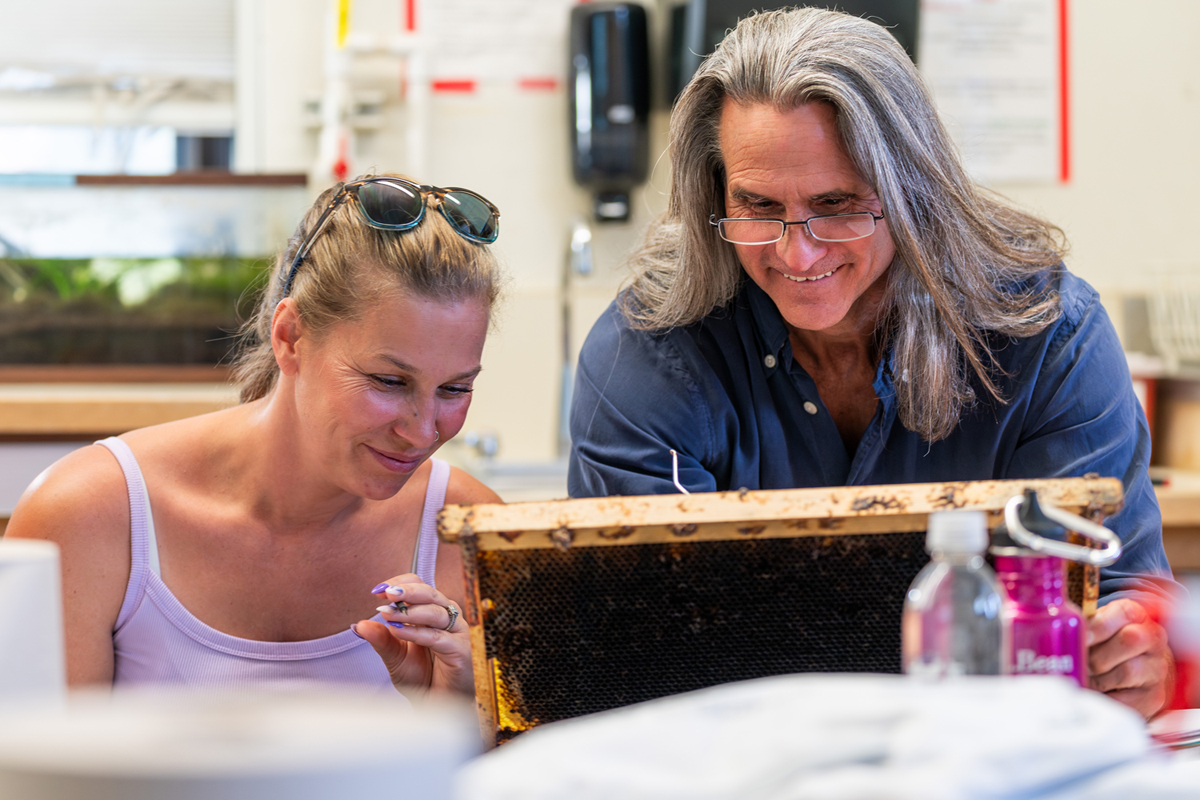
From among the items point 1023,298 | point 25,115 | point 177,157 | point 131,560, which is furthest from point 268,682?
point 25,115

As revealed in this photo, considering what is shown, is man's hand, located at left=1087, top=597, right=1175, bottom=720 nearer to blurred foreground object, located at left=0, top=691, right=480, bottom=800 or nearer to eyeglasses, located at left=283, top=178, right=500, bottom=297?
blurred foreground object, located at left=0, top=691, right=480, bottom=800

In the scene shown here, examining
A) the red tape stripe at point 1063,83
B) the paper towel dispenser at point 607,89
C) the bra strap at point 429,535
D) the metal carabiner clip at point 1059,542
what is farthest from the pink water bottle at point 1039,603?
the red tape stripe at point 1063,83

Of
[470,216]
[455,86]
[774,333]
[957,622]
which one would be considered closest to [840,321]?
[774,333]

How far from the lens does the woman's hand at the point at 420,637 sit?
39.2 inches

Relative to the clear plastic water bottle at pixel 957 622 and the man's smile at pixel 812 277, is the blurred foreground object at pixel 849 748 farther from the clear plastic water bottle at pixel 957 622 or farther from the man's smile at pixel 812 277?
the man's smile at pixel 812 277

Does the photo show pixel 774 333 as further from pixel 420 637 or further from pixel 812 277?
pixel 420 637

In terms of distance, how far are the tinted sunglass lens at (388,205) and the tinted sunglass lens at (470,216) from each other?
5 centimetres

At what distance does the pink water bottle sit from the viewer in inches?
26.9

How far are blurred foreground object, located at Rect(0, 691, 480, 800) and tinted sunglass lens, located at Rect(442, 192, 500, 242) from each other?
35.3 inches

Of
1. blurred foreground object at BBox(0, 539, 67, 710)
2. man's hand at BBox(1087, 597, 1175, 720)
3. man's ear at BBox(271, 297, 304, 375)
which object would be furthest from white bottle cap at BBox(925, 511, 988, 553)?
man's ear at BBox(271, 297, 304, 375)

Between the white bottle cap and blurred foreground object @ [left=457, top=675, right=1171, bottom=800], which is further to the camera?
the white bottle cap

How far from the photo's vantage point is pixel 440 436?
1177 millimetres

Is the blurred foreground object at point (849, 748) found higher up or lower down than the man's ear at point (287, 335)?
lower down

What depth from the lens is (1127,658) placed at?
0.88 meters
